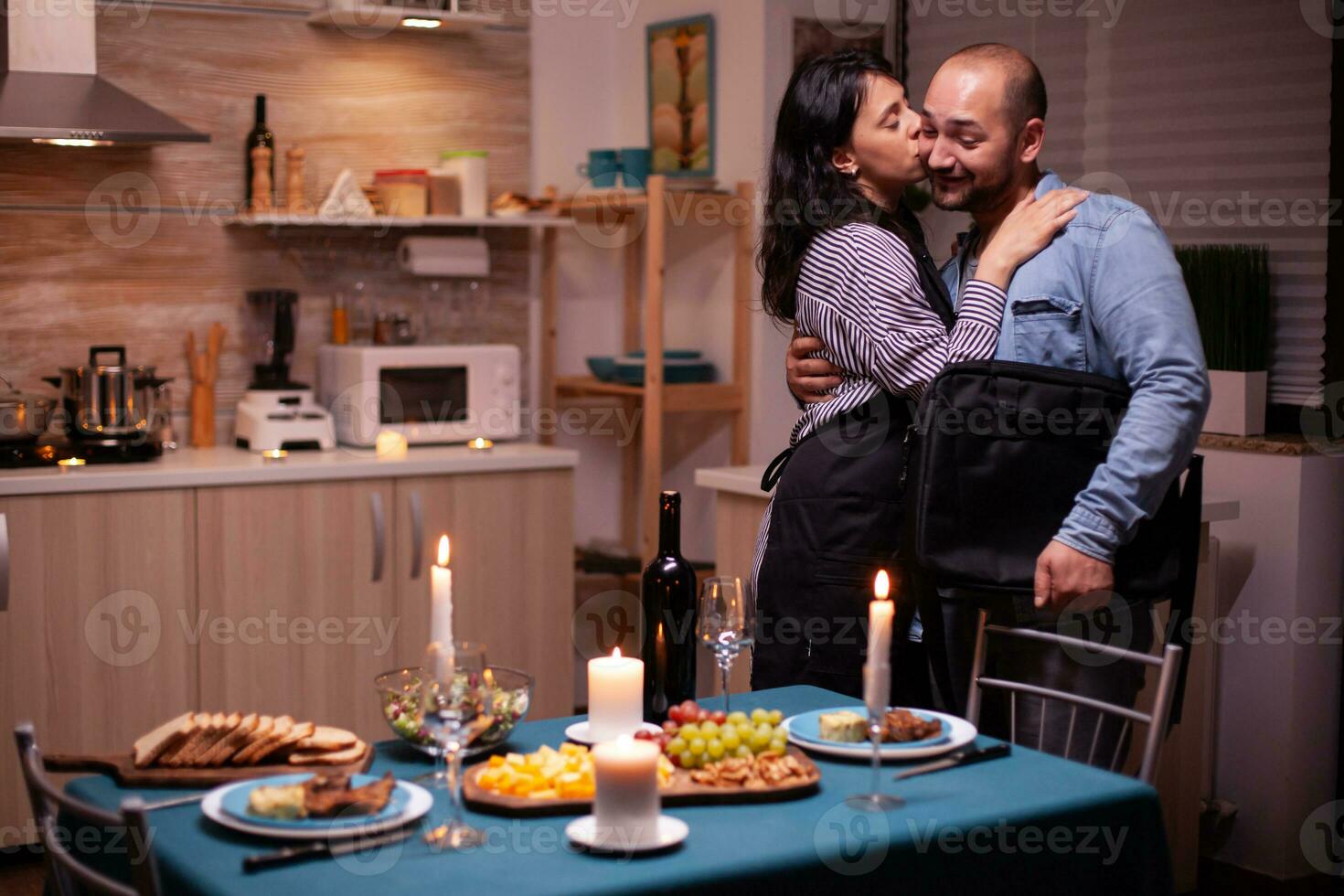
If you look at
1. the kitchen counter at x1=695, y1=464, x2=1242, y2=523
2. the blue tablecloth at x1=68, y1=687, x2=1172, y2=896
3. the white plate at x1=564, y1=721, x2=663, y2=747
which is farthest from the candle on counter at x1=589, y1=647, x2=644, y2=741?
the kitchen counter at x1=695, y1=464, x2=1242, y2=523

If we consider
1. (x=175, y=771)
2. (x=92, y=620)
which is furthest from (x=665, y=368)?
(x=175, y=771)

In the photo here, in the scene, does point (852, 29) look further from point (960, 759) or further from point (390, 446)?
point (960, 759)

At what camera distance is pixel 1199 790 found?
326cm

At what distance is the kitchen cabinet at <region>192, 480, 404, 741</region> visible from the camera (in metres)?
3.59

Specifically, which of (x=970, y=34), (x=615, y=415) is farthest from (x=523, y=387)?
(x=970, y=34)

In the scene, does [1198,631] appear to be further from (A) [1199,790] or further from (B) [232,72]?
(B) [232,72]

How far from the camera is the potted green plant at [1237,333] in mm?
3328

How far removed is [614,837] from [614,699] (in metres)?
0.36

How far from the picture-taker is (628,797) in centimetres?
140

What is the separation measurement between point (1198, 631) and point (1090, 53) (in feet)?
5.15

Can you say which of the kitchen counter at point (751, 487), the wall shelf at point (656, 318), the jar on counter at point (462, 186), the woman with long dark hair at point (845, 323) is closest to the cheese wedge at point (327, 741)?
the woman with long dark hair at point (845, 323)

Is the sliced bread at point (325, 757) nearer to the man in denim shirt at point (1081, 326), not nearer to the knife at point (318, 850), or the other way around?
the knife at point (318, 850)

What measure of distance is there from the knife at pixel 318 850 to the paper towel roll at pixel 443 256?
118 inches

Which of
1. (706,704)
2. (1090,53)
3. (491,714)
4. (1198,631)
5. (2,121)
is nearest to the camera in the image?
(491,714)
